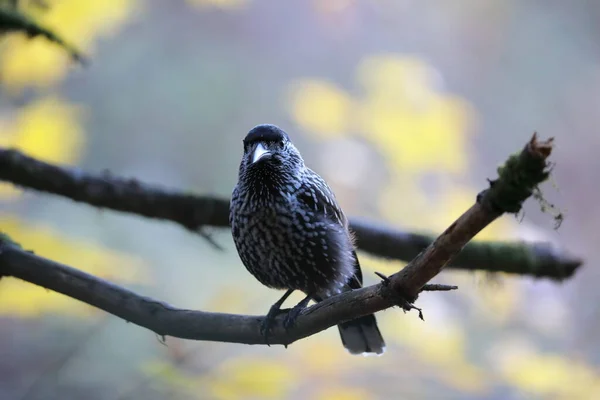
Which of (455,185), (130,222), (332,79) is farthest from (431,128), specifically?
(130,222)

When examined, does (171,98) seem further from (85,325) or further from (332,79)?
(85,325)

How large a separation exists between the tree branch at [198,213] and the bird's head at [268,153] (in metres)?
0.87

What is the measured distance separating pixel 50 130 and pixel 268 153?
2.72 metres

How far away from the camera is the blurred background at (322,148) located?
381 cm

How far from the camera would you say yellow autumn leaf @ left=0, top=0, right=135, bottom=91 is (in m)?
4.35

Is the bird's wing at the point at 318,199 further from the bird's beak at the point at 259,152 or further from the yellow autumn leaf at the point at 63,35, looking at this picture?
the yellow autumn leaf at the point at 63,35

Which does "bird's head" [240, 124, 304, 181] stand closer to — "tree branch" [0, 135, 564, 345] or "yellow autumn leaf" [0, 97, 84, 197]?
"tree branch" [0, 135, 564, 345]

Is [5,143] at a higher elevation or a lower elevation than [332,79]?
lower

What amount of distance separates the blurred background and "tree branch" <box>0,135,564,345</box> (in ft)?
4.65

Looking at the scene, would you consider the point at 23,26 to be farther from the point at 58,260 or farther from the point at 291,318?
the point at 291,318

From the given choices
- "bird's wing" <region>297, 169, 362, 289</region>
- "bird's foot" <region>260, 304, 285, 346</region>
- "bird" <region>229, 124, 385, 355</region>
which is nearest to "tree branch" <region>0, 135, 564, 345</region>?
"bird's foot" <region>260, 304, 285, 346</region>

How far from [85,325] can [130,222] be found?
87cm

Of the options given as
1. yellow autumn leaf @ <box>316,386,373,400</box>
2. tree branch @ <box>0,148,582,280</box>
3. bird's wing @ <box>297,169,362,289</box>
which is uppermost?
tree branch @ <box>0,148,582,280</box>

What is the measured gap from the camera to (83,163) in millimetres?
4379
